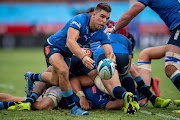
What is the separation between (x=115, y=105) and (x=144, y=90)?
0.83 metres

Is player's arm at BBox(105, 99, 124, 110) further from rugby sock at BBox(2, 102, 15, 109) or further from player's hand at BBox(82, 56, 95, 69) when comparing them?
rugby sock at BBox(2, 102, 15, 109)

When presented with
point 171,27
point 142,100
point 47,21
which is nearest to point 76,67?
point 142,100

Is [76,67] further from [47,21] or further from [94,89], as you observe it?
[47,21]

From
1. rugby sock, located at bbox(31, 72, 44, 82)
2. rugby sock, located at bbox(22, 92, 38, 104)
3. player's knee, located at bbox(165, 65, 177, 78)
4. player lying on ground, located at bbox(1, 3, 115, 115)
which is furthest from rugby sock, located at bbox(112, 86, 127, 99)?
rugby sock, located at bbox(31, 72, 44, 82)

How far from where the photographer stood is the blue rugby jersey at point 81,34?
4.90 meters

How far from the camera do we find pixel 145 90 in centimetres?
561

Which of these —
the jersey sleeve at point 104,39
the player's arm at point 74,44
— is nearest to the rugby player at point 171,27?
the jersey sleeve at point 104,39

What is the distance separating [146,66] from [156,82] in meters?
0.81

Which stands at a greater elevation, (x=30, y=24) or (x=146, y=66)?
(x=30, y=24)

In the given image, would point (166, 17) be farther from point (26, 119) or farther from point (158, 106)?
point (26, 119)

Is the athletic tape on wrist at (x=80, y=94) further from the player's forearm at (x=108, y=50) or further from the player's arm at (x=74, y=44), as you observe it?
the player's arm at (x=74, y=44)

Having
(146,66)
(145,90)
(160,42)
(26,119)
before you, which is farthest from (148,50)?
(160,42)

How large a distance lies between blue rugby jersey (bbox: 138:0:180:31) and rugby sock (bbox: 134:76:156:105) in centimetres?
122

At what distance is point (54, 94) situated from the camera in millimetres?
5172
